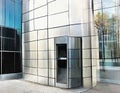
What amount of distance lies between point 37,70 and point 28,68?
1905mm

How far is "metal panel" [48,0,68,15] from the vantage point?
14506mm

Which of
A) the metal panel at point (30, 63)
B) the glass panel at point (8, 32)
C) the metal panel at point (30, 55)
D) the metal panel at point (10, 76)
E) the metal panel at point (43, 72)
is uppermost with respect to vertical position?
the glass panel at point (8, 32)

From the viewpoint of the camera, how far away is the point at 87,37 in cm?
1411

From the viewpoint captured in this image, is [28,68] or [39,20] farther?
[28,68]

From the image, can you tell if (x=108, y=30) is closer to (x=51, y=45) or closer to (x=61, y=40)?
(x=61, y=40)

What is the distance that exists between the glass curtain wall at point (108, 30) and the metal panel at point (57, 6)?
6.83 ft

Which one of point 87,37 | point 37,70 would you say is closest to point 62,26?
point 87,37

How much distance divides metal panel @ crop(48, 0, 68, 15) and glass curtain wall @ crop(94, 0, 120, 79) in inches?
81.9

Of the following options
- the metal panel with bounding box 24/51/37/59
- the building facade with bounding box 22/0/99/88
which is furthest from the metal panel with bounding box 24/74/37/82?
the metal panel with bounding box 24/51/37/59

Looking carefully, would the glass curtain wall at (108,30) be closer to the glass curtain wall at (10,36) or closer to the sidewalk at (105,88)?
the sidewalk at (105,88)

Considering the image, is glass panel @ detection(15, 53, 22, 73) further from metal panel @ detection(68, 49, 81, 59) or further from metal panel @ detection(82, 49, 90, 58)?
metal panel @ detection(82, 49, 90, 58)

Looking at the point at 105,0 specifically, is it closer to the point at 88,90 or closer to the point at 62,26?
the point at 62,26

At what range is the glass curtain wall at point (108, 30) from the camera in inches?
561

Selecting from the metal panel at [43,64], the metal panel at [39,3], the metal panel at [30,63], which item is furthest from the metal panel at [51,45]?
the metal panel at [39,3]
